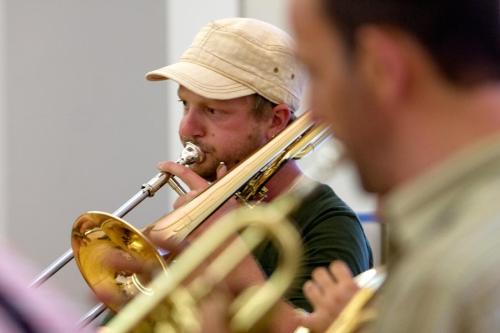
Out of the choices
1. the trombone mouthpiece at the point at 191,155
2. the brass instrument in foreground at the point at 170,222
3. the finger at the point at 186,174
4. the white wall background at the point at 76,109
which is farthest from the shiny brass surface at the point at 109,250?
the white wall background at the point at 76,109

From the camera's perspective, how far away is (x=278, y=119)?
2258mm

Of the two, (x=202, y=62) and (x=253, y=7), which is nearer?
(x=202, y=62)

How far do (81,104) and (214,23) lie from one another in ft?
4.34

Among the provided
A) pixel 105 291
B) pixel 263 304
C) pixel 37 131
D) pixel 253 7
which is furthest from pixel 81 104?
pixel 263 304

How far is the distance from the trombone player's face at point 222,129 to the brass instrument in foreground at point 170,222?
17cm

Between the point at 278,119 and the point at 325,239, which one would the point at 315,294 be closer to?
the point at 325,239

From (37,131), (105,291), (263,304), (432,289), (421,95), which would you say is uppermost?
(421,95)

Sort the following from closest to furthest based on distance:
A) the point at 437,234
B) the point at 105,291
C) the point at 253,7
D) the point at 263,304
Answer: the point at 437,234
the point at 263,304
the point at 105,291
the point at 253,7

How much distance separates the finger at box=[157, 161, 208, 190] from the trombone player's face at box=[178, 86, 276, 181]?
1.9 inches

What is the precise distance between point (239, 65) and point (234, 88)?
0.18ft

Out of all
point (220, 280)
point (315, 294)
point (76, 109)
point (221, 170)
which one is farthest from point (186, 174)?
point (76, 109)

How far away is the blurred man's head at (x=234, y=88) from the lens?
86.3 inches

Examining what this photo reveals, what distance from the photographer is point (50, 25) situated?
3.53 meters

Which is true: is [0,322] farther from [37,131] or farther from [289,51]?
[37,131]
